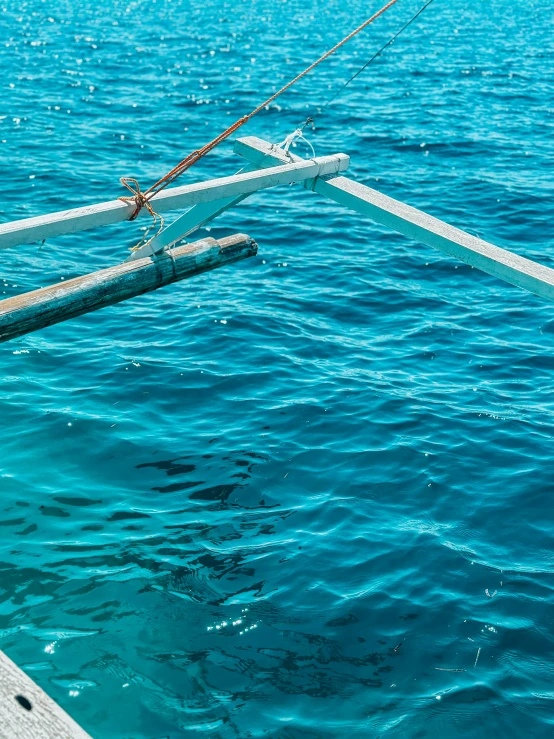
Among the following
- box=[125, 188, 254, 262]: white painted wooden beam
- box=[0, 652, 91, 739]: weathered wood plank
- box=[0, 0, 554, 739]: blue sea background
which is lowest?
box=[0, 0, 554, 739]: blue sea background

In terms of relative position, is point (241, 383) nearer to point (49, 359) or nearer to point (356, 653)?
point (49, 359)

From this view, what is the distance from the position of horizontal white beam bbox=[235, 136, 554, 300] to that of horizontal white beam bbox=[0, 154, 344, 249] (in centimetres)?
24

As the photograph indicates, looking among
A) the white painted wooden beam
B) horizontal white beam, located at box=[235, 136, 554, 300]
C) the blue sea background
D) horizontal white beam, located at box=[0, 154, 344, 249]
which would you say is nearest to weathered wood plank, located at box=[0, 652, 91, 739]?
the blue sea background

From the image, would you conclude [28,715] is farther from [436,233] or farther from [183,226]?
[436,233]

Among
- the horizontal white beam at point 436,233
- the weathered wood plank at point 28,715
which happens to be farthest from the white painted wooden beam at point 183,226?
the weathered wood plank at point 28,715

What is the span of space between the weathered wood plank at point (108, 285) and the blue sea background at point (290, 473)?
2090 mm

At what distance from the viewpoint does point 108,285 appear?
7113 mm

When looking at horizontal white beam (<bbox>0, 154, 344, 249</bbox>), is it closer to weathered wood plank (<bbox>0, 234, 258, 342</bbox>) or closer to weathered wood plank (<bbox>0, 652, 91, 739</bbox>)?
weathered wood plank (<bbox>0, 234, 258, 342</bbox>)

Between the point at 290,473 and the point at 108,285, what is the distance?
2877mm

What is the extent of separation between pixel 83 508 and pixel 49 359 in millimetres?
3219

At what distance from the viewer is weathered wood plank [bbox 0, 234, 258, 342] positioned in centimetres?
668

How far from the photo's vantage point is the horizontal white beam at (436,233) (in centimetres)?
702

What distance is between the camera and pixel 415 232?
7484 mm

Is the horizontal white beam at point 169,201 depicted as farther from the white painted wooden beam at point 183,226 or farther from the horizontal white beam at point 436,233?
the horizontal white beam at point 436,233
